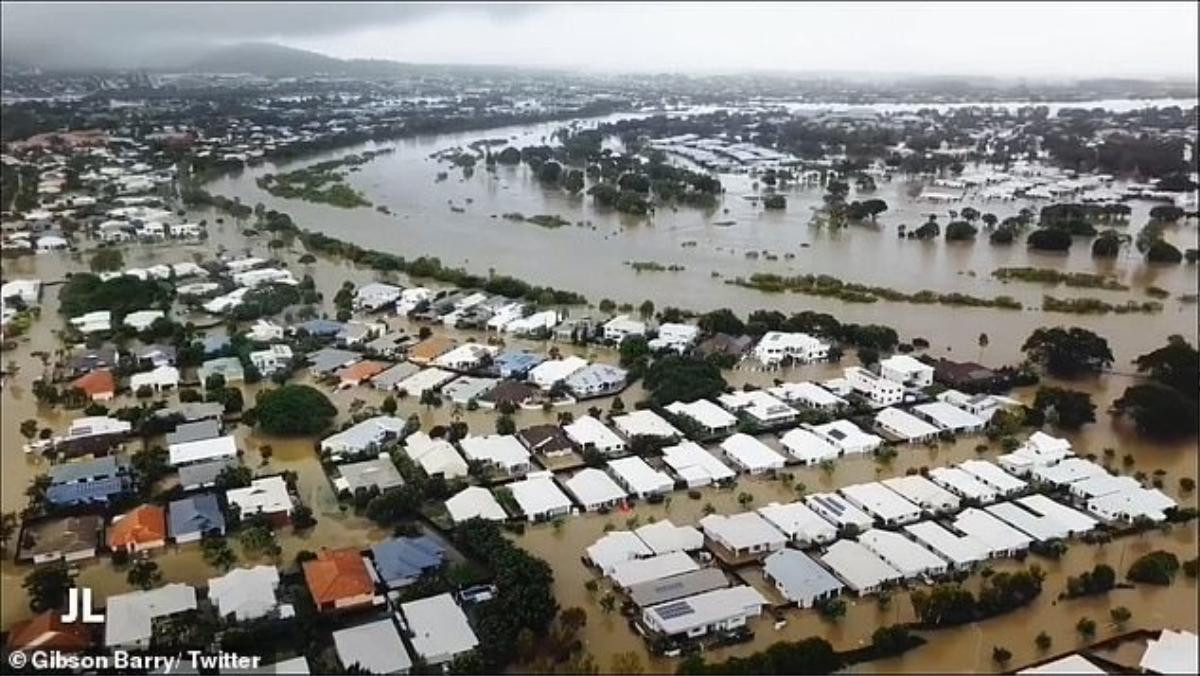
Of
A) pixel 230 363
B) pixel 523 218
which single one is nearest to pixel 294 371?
pixel 230 363

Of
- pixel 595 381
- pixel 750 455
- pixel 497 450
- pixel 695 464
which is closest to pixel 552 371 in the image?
pixel 595 381

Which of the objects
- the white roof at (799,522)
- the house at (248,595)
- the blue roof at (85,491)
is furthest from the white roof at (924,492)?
the blue roof at (85,491)

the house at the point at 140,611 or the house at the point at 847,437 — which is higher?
the house at the point at 847,437

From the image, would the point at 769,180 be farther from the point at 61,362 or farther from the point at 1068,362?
the point at 61,362

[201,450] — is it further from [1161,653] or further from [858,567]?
[1161,653]

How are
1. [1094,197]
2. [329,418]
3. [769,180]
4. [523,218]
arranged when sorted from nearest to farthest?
[329,418], [523,218], [1094,197], [769,180]

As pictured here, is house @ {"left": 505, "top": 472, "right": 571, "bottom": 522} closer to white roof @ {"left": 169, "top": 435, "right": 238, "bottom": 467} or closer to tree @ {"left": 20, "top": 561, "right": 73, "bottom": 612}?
white roof @ {"left": 169, "top": 435, "right": 238, "bottom": 467}

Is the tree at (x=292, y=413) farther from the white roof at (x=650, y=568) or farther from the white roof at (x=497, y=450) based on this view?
the white roof at (x=650, y=568)
